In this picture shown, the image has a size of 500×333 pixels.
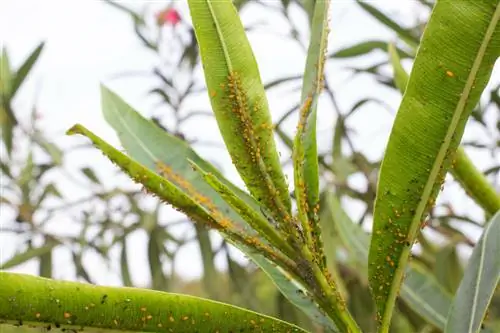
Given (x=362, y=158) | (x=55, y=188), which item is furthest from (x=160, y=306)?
(x=55, y=188)

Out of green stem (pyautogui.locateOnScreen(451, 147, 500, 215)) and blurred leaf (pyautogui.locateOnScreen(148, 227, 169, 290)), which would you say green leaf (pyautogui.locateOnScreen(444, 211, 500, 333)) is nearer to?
green stem (pyautogui.locateOnScreen(451, 147, 500, 215))

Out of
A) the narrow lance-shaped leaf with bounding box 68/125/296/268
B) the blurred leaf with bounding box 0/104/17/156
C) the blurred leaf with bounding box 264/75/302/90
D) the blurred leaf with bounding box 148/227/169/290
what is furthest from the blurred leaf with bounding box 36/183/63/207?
the narrow lance-shaped leaf with bounding box 68/125/296/268

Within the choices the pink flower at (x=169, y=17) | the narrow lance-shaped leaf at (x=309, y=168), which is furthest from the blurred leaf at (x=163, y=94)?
the narrow lance-shaped leaf at (x=309, y=168)

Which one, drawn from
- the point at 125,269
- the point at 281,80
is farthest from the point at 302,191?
the point at 125,269

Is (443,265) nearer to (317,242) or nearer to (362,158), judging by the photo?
(362,158)

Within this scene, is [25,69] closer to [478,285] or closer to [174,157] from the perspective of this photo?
[174,157]

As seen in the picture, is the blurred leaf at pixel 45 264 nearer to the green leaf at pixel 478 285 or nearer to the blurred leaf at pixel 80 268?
the blurred leaf at pixel 80 268
